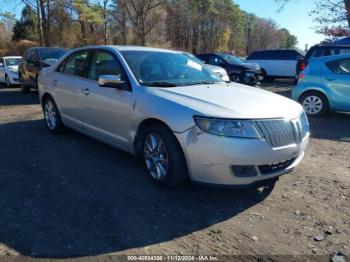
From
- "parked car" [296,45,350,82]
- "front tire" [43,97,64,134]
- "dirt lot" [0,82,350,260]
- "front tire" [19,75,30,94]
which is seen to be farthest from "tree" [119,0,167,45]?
"dirt lot" [0,82,350,260]

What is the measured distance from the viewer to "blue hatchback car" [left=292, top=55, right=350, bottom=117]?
8.38 m

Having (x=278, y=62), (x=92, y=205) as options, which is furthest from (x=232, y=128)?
(x=278, y=62)

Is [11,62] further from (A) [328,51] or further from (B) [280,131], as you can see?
(B) [280,131]

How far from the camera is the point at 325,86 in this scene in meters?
8.61

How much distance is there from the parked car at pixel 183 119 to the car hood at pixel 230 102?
0.01m

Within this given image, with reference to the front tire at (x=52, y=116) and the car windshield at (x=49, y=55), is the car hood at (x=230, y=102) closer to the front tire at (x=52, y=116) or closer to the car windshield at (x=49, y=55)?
the front tire at (x=52, y=116)

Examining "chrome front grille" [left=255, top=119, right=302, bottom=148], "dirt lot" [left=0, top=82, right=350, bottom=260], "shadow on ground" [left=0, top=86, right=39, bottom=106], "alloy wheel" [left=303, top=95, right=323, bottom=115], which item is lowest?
"dirt lot" [left=0, top=82, right=350, bottom=260]

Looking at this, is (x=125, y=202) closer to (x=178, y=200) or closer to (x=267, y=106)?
(x=178, y=200)

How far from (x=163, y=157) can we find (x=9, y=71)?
14.1 m

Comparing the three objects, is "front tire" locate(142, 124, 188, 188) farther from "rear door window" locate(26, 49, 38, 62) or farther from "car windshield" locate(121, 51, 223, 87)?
"rear door window" locate(26, 49, 38, 62)

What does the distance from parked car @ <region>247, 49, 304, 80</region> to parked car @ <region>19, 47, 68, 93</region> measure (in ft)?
40.4

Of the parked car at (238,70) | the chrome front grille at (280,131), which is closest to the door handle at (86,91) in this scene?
the chrome front grille at (280,131)

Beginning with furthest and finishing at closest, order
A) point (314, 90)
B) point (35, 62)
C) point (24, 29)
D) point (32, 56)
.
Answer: point (24, 29), point (32, 56), point (35, 62), point (314, 90)

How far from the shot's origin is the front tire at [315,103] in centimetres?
876
